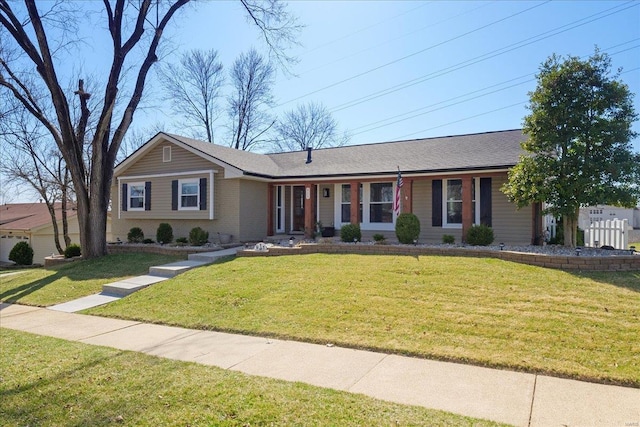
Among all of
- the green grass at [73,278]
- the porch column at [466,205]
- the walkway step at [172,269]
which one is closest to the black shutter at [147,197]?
the green grass at [73,278]

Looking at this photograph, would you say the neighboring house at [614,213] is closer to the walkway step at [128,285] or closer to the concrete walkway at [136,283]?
the concrete walkway at [136,283]

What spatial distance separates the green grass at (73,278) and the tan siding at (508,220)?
10124mm

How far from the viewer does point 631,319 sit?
Answer: 575 centimetres

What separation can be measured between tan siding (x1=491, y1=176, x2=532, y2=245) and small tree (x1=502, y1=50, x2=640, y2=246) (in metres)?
2.01

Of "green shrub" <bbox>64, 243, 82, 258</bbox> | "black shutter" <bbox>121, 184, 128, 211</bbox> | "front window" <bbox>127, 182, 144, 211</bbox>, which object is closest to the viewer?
"green shrub" <bbox>64, 243, 82, 258</bbox>

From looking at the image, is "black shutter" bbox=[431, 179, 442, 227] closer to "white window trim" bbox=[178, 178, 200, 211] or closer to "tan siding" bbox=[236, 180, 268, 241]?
"tan siding" bbox=[236, 180, 268, 241]

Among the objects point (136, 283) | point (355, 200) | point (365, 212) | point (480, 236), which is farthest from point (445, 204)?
point (136, 283)

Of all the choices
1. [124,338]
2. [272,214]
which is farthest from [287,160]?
[124,338]

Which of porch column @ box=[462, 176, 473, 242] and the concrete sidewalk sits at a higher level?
porch column @ box=[462, 176, 473, 242]

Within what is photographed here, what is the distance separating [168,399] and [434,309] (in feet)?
13.9

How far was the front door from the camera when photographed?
677 inches

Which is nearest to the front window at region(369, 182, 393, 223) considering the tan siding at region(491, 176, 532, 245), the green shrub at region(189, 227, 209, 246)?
the tan siding at region(491, 176, 532, 245)

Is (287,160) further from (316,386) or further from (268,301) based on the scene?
(316,386)

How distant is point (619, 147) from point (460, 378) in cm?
824
